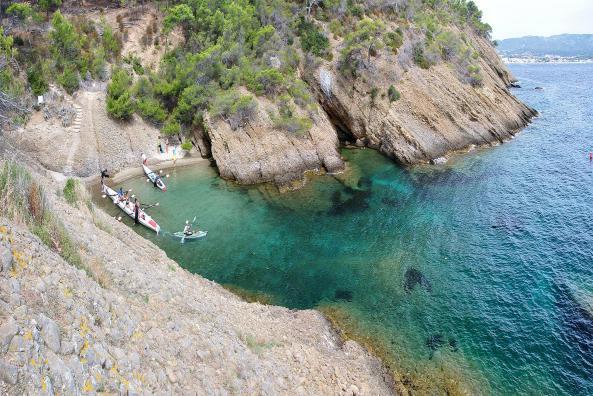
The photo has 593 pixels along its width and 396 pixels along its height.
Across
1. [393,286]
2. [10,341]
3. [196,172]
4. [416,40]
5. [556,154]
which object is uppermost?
[416,40]

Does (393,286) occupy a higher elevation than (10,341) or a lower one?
lower

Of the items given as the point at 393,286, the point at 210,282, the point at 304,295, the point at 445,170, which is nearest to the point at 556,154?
the point at 445,170

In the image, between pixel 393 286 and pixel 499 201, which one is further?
pixel 499 201

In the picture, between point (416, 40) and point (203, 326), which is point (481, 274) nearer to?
point (203, 326)

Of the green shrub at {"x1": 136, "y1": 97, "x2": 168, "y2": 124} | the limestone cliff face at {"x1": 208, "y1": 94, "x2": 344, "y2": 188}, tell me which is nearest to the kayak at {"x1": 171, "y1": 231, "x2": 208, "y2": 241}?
the limestone cliff face at {"x1": 208, "y1": 94, "x2": 344, "y2": 188}

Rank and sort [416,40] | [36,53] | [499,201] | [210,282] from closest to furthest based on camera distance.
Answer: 1. [210,282]
2. [499,201]
3. [36,53]
4. [416,40]

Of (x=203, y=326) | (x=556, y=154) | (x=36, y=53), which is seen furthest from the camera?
(x=556, y=154)

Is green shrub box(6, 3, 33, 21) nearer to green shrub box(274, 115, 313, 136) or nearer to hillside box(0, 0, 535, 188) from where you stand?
hillside box(0, 0, 535, 188)

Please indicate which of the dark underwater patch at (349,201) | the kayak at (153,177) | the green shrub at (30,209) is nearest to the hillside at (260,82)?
the kayak at (153,177)
